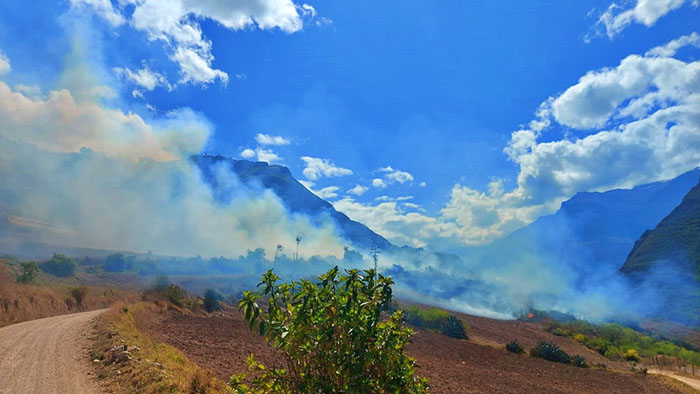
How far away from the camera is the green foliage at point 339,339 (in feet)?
14.3

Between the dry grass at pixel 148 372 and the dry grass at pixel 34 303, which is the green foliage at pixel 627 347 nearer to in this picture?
the dry grass at pixel 148 372

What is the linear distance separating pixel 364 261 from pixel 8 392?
589ft

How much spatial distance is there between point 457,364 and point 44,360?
63.6ft

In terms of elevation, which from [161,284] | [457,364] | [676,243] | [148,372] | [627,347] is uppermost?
[676,243]

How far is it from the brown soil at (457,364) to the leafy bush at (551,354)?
6.10 ft

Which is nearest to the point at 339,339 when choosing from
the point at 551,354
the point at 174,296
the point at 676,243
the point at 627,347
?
the point at 551,354

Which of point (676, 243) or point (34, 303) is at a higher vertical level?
point (676, 243)

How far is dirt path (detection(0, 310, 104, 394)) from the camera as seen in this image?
10378 mm

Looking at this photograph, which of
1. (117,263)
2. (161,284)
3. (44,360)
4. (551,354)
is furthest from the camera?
(117,263)

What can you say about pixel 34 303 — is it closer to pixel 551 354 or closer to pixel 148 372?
pixel 148 372

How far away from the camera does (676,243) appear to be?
333ft

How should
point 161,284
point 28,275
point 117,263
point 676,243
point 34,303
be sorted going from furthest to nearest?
point 117,263 < point 676,243 < point 161,284 < point 28,275 < point 34,303

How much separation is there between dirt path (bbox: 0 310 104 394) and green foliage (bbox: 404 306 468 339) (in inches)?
1172

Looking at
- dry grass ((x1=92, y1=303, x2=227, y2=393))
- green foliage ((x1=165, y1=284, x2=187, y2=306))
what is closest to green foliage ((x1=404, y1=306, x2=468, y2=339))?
green foliage ((x1=165, y1=284, x2=187, y2=306))
